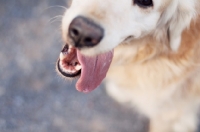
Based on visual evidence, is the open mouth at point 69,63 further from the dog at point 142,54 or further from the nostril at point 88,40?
the nostril at point 88,40

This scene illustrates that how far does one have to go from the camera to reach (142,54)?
52.9 inches

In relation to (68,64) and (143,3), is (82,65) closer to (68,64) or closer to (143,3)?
(68,64)

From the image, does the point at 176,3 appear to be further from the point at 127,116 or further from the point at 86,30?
the point at 127,116

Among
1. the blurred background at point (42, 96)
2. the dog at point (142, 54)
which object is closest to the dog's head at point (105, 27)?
the dog at point (142, 54)

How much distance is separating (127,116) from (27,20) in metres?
0.79

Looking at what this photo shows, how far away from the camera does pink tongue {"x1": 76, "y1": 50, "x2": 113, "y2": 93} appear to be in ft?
4.22

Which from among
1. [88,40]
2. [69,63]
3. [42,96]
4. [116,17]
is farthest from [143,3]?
A: [42,96]

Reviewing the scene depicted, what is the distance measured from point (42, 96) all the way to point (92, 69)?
55cm

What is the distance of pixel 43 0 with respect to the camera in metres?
1.98

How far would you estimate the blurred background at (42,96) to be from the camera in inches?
68.5

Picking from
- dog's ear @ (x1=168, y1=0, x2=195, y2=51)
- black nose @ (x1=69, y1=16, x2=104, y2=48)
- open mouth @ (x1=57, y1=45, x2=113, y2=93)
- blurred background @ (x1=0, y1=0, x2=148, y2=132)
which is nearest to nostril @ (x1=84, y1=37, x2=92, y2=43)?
black nose @ (x1=69, y1=16, x2=104, y2=48)

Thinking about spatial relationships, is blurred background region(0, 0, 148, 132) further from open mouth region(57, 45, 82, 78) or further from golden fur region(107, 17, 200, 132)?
open mouth region(57, 45, 82, 78)

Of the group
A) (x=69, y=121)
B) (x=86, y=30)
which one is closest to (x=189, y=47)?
(x=86, y=30)

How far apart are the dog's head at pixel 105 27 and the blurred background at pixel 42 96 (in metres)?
0.43
